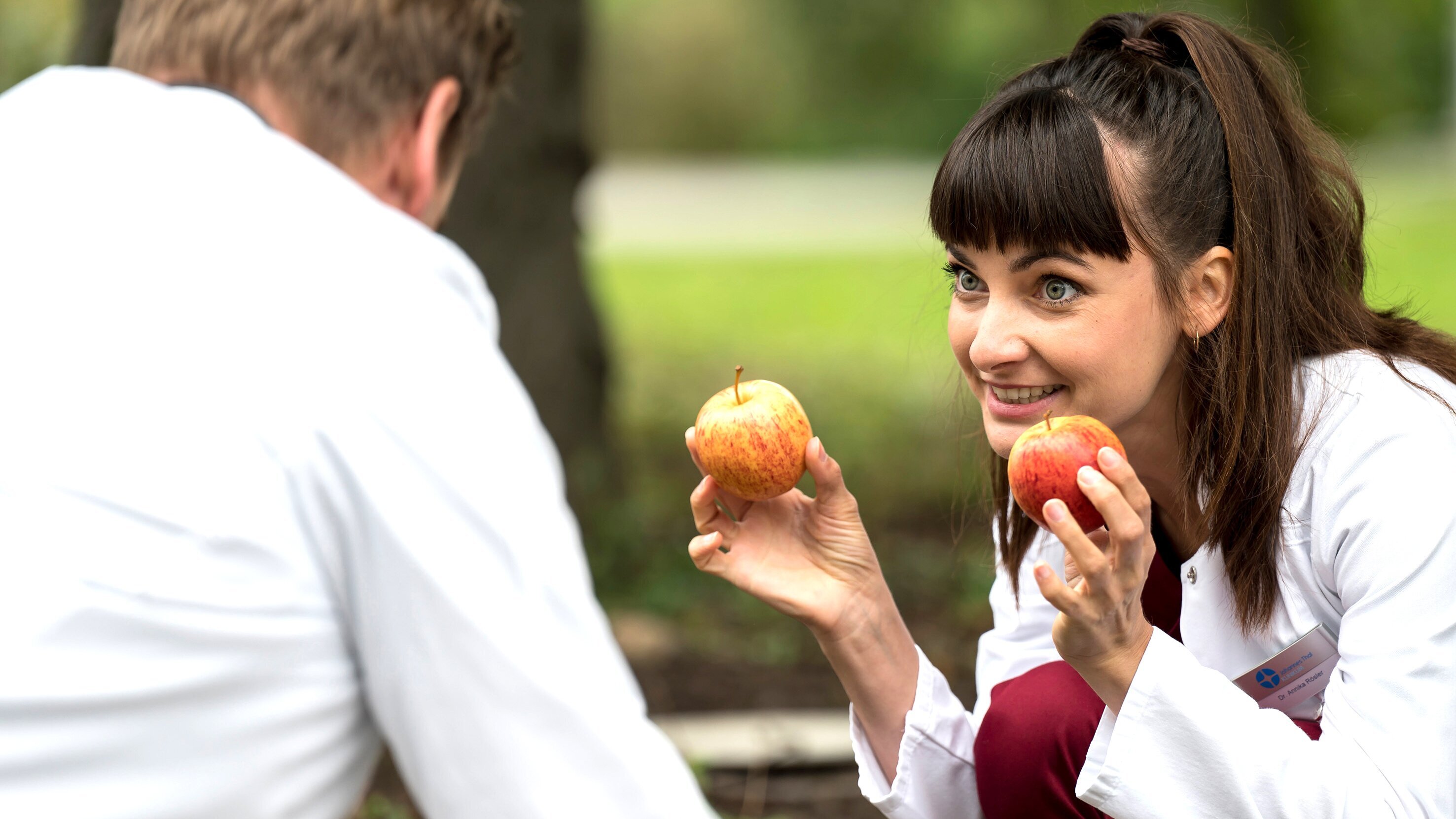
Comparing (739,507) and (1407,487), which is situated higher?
(1407,487)

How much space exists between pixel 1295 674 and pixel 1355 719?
207 mm

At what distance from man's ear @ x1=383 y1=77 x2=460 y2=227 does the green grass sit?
83 cm

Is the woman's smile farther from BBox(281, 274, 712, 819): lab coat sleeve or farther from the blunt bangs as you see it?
BBox(281, 274, 712, 819): lab coat sleeve

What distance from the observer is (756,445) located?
209cm

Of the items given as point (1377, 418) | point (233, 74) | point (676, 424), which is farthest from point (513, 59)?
point (676, 424)

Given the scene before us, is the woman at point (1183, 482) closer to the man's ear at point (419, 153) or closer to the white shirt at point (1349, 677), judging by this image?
the white shirt at point (1349, 677)

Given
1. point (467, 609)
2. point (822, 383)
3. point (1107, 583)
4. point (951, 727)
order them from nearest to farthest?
point (467, 609) < point (1107, 583) < point (951, 727) < point (822, 383)

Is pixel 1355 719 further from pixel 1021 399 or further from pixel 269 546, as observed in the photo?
pixel 269 546

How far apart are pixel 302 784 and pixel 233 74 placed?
1.04 metres

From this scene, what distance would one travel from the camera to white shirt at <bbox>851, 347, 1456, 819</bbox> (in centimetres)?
168

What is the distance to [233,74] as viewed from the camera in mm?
1933

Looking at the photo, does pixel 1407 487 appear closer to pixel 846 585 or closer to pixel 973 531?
pixel 846 585

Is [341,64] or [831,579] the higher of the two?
[341,64]

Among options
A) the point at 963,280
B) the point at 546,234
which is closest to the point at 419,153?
the point at 963,280
